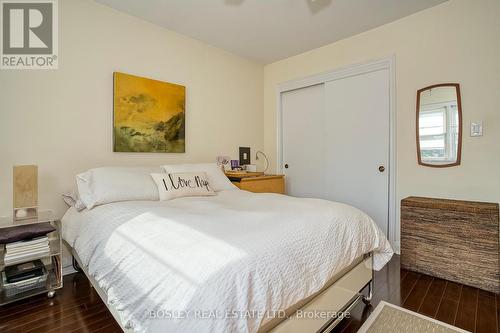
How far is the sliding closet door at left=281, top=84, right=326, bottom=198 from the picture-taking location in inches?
137

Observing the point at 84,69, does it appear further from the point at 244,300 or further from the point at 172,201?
the point at 244,300

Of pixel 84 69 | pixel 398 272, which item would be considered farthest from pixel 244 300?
pixel 84 69

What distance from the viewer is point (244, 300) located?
2.78 ft

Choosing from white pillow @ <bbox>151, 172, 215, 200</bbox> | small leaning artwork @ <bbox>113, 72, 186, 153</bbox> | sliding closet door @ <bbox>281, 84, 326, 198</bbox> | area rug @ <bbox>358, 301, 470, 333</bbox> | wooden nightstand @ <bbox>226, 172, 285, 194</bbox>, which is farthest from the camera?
sliding closet door @ <bbox>281, 84, 326, 198</bbox>

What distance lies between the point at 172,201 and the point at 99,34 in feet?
5.74

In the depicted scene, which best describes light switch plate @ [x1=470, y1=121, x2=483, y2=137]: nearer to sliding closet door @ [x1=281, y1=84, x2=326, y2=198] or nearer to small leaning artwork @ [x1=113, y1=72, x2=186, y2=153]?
sliding closet door @ [x1=281, y1=84, x2=326, y2=198]

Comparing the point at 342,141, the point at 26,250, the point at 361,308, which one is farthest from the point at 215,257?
the point at 342,141

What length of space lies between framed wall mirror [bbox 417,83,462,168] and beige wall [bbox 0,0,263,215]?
7.95 feet

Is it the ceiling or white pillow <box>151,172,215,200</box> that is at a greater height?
the ceiling

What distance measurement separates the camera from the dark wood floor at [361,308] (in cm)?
153

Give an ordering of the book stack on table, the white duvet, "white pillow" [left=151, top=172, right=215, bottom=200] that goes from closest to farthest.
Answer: the white duvet
the book stack on table
"white pillow" [left=151, top=172, right=215, bottom=200]

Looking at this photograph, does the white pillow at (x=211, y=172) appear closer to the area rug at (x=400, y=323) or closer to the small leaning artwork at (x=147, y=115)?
the small leaning artwork at (x=147, y=115)

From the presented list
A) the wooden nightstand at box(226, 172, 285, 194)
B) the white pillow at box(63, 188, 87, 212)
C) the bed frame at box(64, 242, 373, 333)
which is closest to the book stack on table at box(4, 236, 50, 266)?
the white pillow at box(63, 188, 87, 212)
